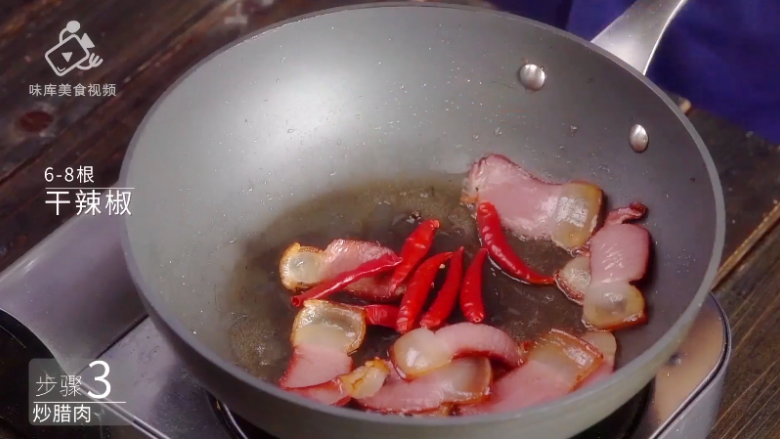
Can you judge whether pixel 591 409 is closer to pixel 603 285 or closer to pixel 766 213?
pixel 603 285

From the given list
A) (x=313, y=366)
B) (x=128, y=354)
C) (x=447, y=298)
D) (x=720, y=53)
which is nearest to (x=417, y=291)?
(x=447, y=298)

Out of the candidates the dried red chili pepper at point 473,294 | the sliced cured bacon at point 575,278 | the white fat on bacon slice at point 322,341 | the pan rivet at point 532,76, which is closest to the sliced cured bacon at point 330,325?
the white fat on bacon slice at point 322,341

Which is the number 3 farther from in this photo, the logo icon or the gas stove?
the logo icon

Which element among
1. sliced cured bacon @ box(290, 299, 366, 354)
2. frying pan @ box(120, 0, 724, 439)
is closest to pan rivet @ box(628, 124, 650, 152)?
frying pan @ box(120, 0, 724, 439)

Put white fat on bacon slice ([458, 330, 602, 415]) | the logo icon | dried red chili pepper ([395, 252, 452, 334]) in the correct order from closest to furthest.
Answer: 1. white fat on bacon slice ([458, 330, 602, 415])
2. dried red chili pepper ([395, 252, 452, 334])
3. the logo icon

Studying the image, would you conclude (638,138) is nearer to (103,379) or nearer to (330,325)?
(330,325)

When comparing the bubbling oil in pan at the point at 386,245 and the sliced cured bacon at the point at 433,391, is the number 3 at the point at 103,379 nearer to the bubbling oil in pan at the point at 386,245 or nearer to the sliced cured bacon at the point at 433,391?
the bubbling oil in pan at the point at 386,245
